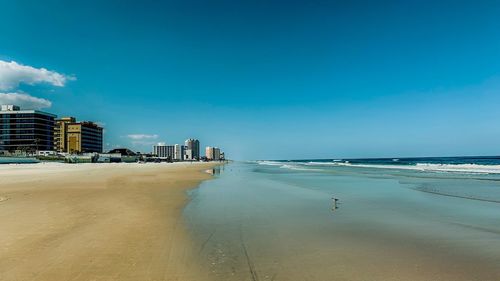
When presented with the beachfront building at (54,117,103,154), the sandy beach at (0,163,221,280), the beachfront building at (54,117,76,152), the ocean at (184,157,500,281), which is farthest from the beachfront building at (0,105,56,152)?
the ocean at (184,157,500,281)

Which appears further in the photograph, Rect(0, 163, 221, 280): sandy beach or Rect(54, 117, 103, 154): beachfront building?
Rect(54, 117, 103, 154): beachfront building

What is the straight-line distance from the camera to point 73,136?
518ft

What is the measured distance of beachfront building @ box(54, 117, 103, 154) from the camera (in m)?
158

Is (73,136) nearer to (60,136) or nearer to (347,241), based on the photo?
(60,136)

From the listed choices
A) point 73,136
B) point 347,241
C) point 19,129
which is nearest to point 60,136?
point 73,136

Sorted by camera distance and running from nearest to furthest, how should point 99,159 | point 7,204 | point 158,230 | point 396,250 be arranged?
point 396,250 < point 158,230 < point 7,204 < point 99,159

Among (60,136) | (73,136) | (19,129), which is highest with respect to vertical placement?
(19,129)

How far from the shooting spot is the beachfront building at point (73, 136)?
158m

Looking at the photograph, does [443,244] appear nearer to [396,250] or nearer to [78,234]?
[396,250]

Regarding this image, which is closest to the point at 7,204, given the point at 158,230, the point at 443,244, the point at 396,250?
the point at 158,230

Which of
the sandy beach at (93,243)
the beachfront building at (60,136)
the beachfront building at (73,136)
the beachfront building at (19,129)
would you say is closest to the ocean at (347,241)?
the sandy beach at (93,243)

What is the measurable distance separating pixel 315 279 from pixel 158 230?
5385 millimetres

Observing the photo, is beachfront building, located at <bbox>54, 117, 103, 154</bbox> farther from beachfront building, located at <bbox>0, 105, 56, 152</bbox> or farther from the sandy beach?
the sandy beach

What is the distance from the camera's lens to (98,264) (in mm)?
6219
